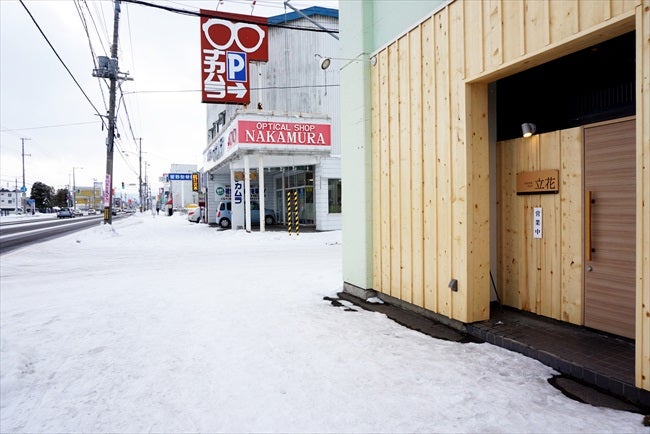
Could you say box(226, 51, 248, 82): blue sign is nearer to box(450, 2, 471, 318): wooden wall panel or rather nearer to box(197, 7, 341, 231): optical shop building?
box(197, 7, 341, 231): optical shop building

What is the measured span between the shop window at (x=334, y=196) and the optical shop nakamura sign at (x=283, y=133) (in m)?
3.23

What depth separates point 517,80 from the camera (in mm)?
5758

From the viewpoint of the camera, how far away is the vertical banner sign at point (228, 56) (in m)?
16.6

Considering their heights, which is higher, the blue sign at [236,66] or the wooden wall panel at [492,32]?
the blue sign at [236,66]

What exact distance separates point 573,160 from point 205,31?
16.1 metres

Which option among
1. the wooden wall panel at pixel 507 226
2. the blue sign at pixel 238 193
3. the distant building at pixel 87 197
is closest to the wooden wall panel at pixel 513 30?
the wooden wall panel at pixel 507 226

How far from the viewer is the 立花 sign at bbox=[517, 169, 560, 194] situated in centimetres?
489

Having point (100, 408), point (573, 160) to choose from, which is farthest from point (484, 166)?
point (100, 408)

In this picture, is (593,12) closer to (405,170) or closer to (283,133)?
(405,170)

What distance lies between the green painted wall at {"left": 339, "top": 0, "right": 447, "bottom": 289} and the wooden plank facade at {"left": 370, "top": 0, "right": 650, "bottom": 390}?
1.22ft

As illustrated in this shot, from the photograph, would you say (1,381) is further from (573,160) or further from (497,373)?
(573,160)

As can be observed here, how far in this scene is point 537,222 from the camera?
5.15 m

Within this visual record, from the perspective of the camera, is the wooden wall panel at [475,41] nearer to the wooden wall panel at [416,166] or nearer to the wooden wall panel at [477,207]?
the wooden wall panel at [477,207]

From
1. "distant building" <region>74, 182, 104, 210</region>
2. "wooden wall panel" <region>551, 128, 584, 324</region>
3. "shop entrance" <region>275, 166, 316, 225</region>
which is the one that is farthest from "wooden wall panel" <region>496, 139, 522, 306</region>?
"distant building" <region>74, 182, 104, 210</region>
